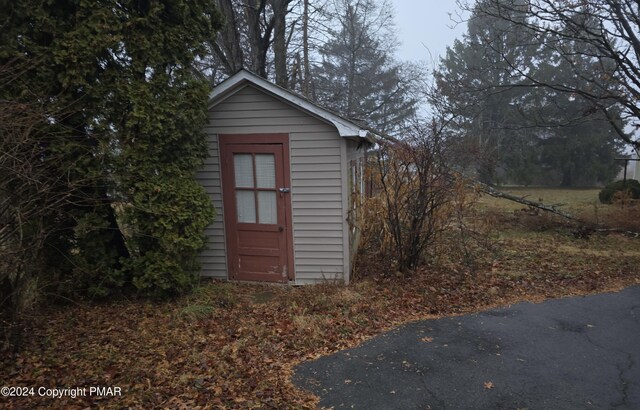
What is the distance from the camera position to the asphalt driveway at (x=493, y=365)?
3482mm

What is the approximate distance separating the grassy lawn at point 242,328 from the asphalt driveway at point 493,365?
33 cm

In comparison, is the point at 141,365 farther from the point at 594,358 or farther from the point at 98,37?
the point at 594,358

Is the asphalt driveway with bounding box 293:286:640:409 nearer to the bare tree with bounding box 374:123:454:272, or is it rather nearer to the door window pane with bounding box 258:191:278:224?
the bare tree with bounding box 374:123:454:272

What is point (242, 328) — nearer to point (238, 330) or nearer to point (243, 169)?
point (238, 330)

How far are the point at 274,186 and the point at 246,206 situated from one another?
60 centimetres

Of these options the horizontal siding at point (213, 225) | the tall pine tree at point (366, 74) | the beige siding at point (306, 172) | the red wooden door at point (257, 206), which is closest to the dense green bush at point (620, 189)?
the tall pine tree at point (366, 74)

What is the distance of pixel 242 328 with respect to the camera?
190 inches

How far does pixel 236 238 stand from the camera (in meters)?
6.77

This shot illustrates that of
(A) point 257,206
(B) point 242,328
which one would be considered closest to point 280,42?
(A) point 257,206

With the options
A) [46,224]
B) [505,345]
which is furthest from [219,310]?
[505,345]

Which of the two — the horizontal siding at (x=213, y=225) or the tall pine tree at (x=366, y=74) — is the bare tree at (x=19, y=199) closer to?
the horizontal siding at (x=213, y=225)

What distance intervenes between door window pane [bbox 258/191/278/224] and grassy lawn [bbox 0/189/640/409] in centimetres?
115

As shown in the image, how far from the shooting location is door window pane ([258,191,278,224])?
659 cm

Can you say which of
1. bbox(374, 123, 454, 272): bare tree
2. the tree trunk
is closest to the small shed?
bbox(374, 123, 454, 272): bare tree
